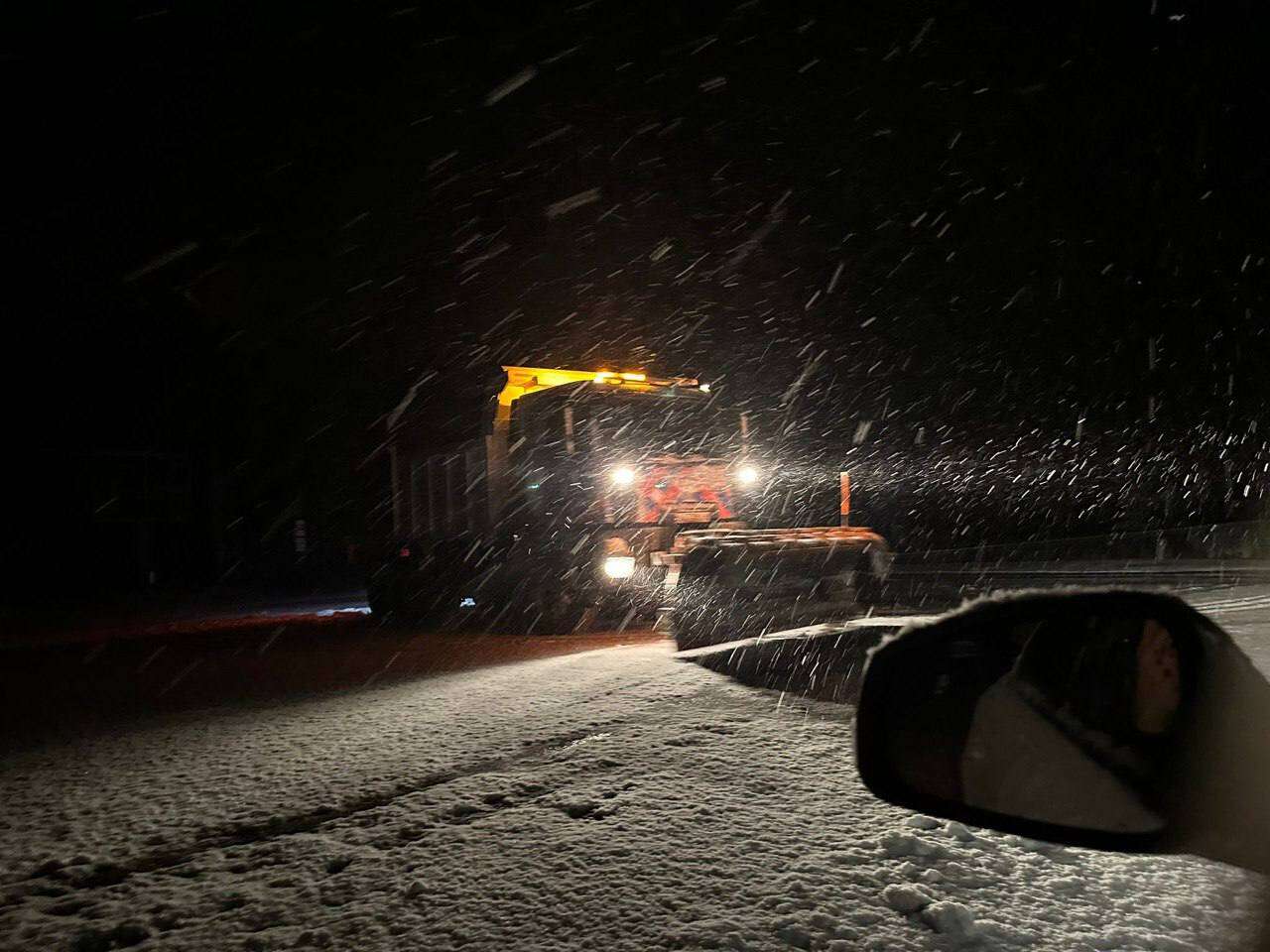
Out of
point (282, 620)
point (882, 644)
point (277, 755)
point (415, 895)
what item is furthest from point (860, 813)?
point (282, 620)

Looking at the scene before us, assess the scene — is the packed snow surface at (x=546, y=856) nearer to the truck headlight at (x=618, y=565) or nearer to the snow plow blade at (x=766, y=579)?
the snow plow blade at (x=766, y=579)

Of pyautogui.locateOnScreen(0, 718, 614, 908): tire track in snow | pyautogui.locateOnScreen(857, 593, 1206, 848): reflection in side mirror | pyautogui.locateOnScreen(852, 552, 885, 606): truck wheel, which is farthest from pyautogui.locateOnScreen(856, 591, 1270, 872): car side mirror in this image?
pyautogui.locateOnScreen(852, 552, 885, 606): truck wheel

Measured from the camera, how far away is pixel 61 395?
982 inches

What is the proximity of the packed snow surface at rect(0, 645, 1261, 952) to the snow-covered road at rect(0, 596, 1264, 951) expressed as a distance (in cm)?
1

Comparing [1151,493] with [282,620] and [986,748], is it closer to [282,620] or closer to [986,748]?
Result: [282,620]

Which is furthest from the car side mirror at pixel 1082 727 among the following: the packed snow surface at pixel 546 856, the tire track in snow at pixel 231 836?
the tire track in snow at pixel 231 836

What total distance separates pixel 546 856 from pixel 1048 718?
7.34 ft

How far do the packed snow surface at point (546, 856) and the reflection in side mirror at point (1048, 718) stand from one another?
1232mm

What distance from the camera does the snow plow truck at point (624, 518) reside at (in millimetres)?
9609

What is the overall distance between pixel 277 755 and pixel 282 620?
1145 cm

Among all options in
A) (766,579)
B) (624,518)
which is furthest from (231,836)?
(624,518)

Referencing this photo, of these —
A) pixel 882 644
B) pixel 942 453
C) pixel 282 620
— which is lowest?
pixel 282 620

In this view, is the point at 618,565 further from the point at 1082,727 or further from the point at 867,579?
the point at 1082,727

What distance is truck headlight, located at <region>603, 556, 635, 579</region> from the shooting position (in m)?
10.6
